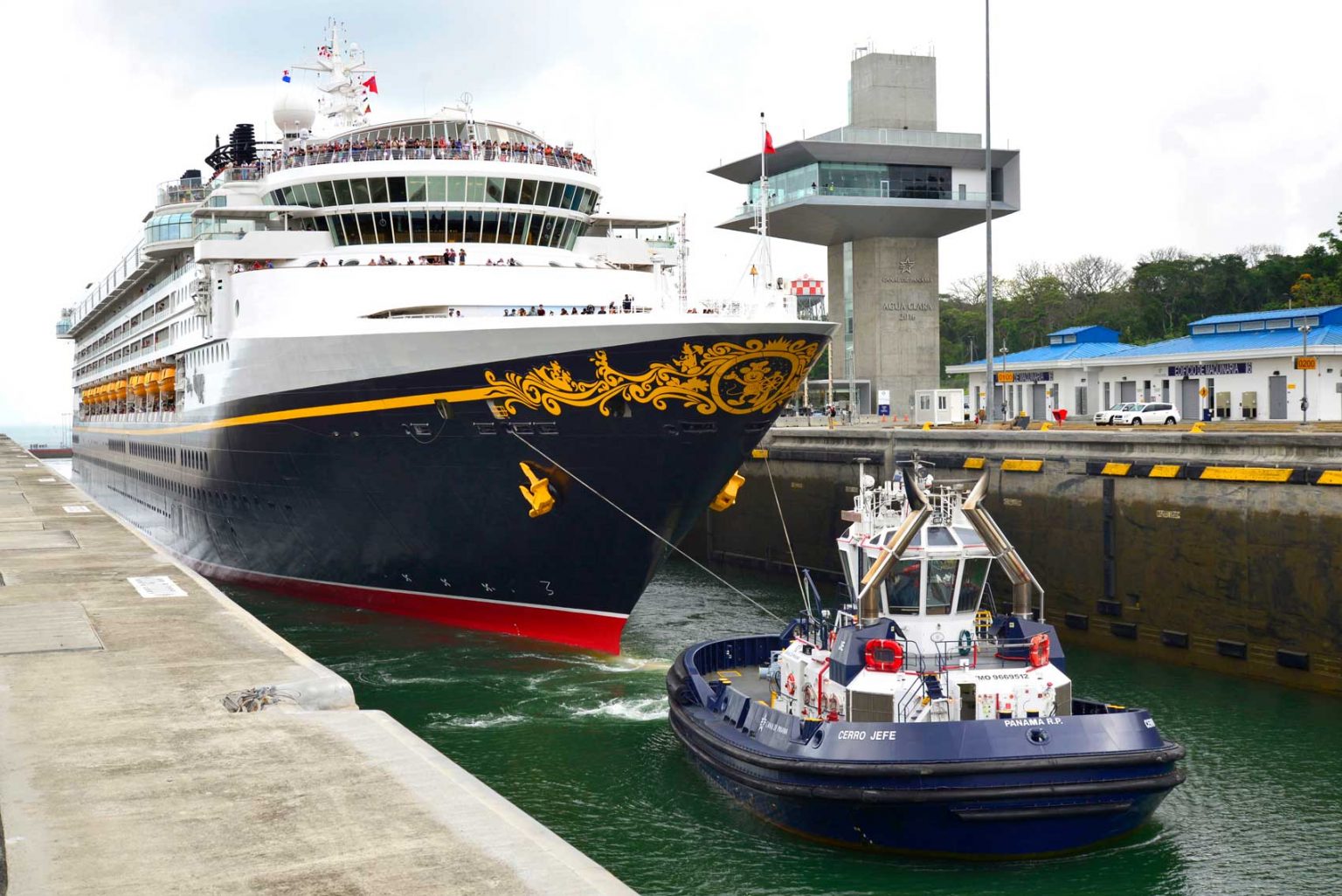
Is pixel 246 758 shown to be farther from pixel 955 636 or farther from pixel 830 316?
pixel 830 316

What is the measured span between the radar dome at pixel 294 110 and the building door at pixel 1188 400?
37.0m

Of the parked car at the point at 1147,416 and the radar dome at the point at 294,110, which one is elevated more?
the radar dome at the point at 294,110

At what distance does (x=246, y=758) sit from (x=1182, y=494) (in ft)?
72.6

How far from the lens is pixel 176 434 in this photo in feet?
135

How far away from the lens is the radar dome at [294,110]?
43.5 meters

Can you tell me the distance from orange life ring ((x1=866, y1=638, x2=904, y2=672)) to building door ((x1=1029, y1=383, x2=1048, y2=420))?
5042 centimetres

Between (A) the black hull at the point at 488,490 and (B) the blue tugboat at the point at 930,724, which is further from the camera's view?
(A) the black hull at the point at 488,490

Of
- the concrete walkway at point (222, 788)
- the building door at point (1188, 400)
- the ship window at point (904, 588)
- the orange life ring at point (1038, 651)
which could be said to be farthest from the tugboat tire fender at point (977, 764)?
the building door at point (1188, 400)

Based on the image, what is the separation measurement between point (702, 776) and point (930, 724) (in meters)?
4.83

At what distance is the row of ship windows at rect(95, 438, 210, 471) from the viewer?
37.3 m

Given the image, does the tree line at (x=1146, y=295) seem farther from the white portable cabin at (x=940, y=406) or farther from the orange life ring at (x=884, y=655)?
the orange life ring at (x=884, y=655)

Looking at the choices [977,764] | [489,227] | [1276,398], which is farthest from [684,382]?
[1276,398]

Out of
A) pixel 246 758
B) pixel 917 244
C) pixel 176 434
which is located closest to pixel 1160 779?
pixel 246 758

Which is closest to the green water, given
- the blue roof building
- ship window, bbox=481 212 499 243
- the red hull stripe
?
the red hull stripe
